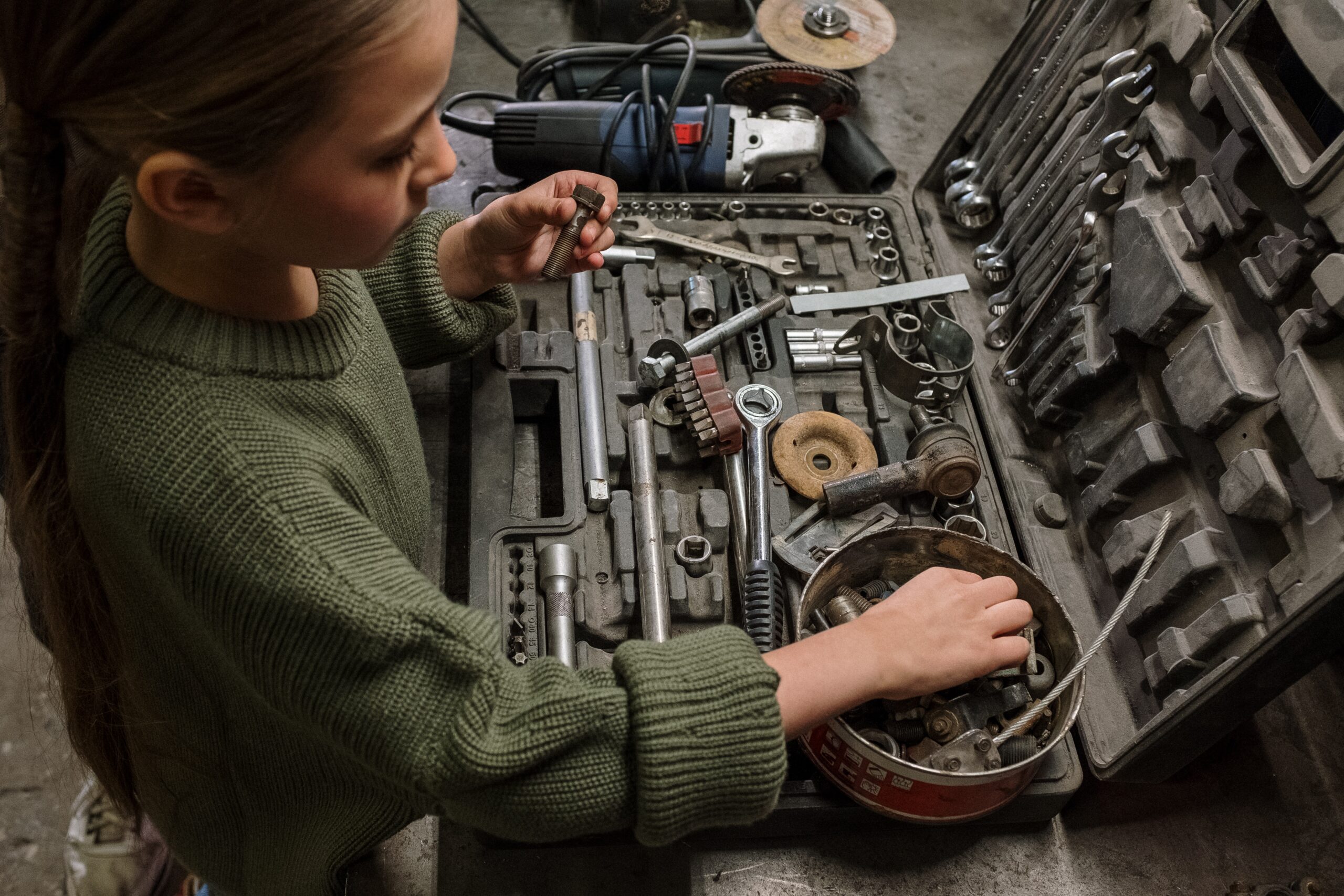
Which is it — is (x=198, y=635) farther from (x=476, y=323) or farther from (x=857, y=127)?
(x=857, y=127)

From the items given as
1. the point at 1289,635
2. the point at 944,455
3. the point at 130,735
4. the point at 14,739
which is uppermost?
the point at 1289,635

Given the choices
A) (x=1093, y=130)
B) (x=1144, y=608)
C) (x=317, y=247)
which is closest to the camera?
(x=317, y=247)

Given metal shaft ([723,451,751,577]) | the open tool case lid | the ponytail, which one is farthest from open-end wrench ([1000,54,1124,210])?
the ponytail

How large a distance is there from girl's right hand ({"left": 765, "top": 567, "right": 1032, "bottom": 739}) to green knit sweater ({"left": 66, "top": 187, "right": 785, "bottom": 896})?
0.29 feet

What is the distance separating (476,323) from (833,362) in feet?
1.65

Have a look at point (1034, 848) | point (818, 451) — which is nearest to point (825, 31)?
point (818, 451)

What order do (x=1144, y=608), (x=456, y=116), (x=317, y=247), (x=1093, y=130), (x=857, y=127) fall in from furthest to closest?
(x=857, y=127) < (x=456, y=116) < (x=1093, y=130) < (x=1144, y=608) < (x=317, y=247)

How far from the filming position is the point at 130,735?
88 cm

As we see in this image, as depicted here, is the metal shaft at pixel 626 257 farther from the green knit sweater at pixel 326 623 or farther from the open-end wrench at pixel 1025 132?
the green knit sweater at pixel 326 623

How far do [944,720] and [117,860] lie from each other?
1.01m

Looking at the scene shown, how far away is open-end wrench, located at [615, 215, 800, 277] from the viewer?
147cm

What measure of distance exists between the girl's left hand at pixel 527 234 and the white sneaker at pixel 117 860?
0.78 m

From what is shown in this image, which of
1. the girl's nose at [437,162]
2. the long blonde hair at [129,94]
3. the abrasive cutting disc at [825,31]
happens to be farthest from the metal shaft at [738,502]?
the abrasive cutting disc at [825,31]

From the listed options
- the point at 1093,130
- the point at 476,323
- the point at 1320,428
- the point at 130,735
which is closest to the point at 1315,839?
the point at 1320,428
